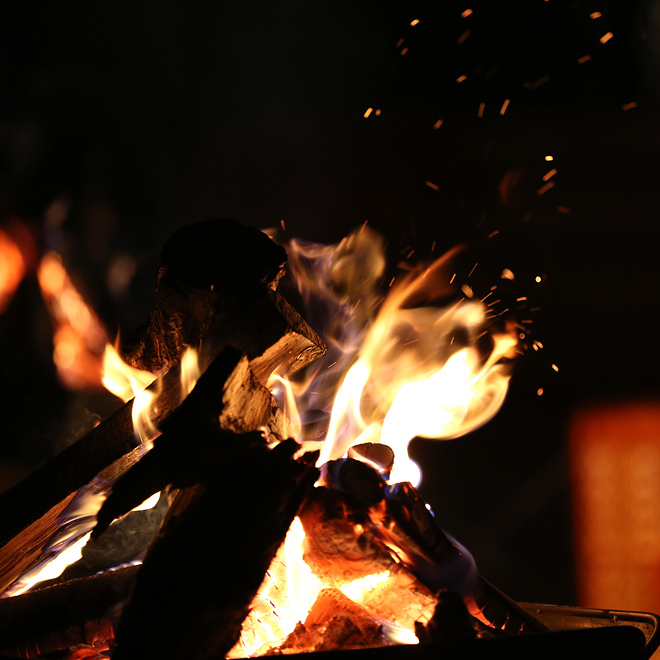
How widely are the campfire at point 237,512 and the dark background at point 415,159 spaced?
5.78 ft

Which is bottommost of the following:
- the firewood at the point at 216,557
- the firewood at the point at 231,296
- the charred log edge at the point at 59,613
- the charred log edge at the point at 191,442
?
the charred log edge at the point at 59,613

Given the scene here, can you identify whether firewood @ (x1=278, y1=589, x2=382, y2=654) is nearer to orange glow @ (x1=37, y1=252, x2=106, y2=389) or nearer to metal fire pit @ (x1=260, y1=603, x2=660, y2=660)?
metal fire pit @ (x1=260, y1=603, x2=660, y2=660)

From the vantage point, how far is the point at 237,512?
3.55ft

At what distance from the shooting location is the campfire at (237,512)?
39.4 inches

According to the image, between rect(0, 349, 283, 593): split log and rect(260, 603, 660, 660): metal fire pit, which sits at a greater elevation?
rect(0, 349, 283, 593): split log

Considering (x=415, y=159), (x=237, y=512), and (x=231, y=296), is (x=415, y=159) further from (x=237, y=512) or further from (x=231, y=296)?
(x=237, y=512)

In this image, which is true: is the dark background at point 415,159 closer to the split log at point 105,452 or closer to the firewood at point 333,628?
the split log at point 105,452

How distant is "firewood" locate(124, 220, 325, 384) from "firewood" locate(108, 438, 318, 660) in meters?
0.34

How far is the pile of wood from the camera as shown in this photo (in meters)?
0.99

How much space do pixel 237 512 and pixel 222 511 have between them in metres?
0.04

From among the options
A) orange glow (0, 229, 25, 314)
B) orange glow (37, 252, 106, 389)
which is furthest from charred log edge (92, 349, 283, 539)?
orange glow (0, 229, 25, 314)

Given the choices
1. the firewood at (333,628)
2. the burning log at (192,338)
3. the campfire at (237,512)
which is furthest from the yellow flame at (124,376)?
the firewood at (333,628)

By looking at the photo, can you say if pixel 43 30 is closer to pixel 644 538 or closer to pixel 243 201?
pixel 243 201

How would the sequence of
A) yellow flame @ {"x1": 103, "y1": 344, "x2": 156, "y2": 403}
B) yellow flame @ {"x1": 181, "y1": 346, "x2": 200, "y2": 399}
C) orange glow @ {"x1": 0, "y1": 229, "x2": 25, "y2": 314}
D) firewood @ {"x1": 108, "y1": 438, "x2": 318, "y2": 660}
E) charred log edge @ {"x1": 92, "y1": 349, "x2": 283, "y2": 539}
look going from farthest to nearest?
orange glow @ {"x1": 0, "y1": 229, "x2": 25, "y2": 314} < yellow flame @ {"x1": 103, "y1": 344, "x2": 156, "y2": 403} < yellow flame @ {"x1": 181, "y1": 346, "x2": 200, "y2": 399} < charred log edge @ {"x1": 92, "y1": 349, "x2": 283, "y2": 539} < firewood @ {"x1": 108, "y1": 438, "x2": 318, "y2": 660}
